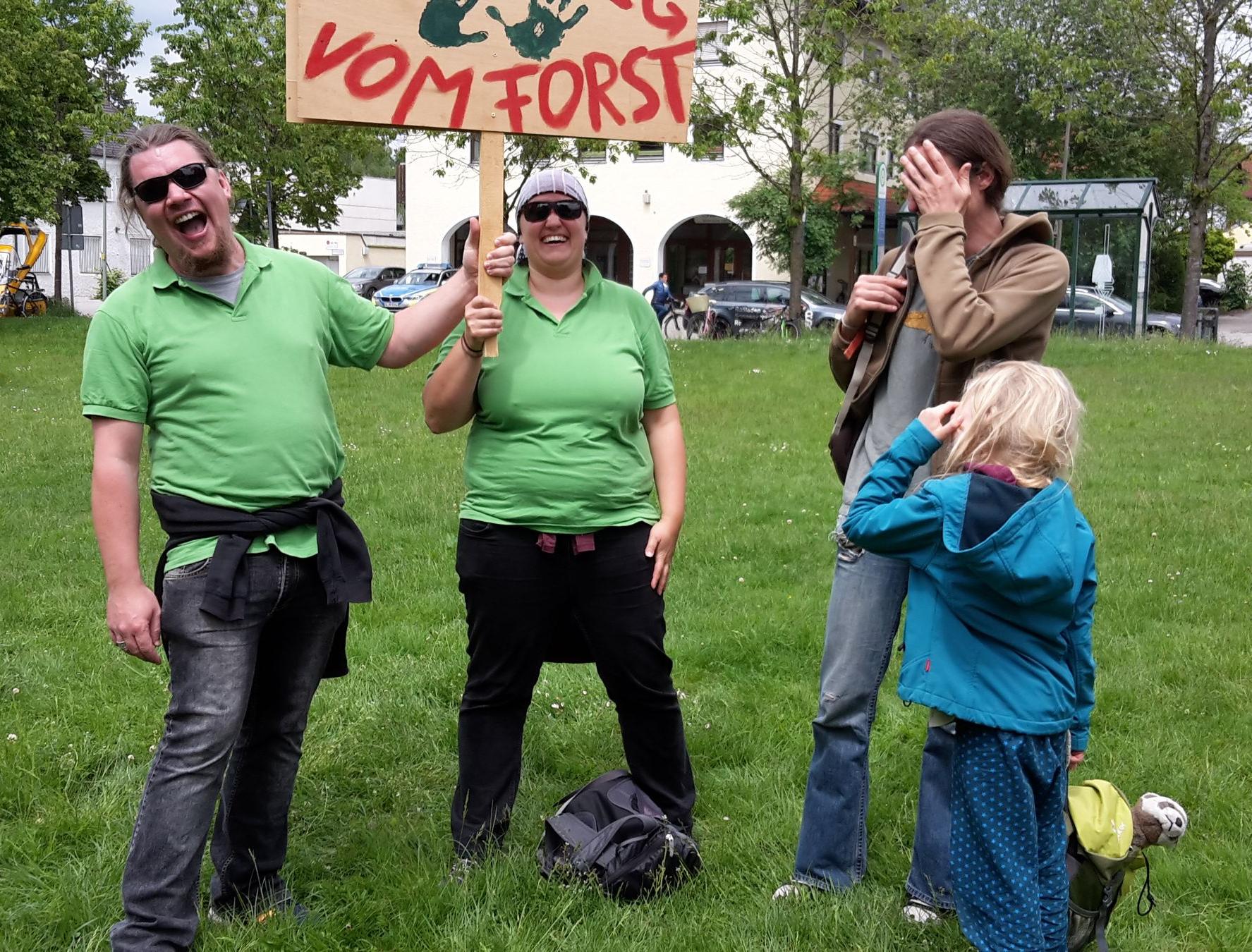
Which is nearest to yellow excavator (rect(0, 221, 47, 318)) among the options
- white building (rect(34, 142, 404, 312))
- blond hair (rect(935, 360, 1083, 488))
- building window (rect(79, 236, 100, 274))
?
white building (rect(34, 142, 404, 312))

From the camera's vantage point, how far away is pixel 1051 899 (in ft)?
9.37

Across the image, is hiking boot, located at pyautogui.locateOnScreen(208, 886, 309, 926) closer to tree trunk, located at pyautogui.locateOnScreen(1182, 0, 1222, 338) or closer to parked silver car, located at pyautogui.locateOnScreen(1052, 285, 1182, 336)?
parked silver car, located at pyautogui.locateOnScreen(1052, 285, 1182, 336)

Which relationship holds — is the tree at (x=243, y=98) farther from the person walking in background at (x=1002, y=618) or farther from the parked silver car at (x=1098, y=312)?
the person walking in background at (x=1002, y=618)

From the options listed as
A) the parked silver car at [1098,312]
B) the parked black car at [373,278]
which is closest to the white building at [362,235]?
Result: the parked black car at [373,278]

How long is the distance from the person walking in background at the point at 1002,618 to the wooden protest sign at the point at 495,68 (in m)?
1.28

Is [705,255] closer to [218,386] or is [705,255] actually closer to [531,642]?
[531,642]

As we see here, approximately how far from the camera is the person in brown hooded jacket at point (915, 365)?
118 inches

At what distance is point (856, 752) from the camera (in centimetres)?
335

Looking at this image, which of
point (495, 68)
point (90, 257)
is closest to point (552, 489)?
point (495, 68)

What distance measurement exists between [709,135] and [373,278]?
2177 cm

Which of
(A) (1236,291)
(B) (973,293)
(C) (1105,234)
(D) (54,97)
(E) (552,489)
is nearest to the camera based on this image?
(B) (973,293)

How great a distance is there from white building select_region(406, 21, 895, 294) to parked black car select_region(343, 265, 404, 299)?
1.53 m

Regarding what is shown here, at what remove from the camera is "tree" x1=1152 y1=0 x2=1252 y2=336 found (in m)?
21.8

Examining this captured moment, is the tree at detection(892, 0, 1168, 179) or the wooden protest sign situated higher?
the tree at detection(892, 0, 1168, 179)
